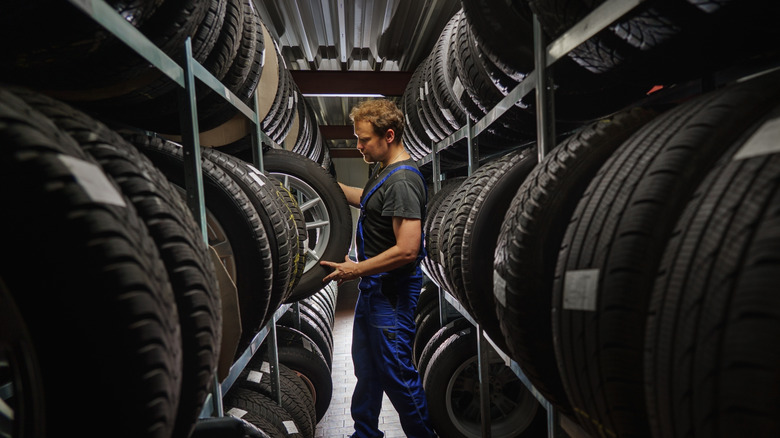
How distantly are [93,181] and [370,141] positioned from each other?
2.14 metres

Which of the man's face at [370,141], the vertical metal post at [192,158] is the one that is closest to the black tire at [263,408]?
the vertical metal post at [192,158]

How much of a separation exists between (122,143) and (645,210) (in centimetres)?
99

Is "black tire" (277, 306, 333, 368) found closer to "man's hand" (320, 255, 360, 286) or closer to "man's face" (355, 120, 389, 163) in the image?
"man's hand" (320, 255, 360, 286)

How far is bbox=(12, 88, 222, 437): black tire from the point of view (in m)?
0.72

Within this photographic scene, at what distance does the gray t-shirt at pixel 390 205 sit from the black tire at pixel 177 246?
1.59 meters

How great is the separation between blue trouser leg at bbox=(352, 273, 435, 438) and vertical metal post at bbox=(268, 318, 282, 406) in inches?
21.5

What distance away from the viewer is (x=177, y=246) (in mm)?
775

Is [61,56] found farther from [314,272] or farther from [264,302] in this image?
[314,272]

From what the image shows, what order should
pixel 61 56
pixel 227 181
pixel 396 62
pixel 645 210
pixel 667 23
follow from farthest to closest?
1. pixel 396 62
2. pixel 227 181
3. pixel 667 23
4. pixel 61 56
5. pixel 645 210

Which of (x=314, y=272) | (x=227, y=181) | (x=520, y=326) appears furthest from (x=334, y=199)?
(x=520, y=326)

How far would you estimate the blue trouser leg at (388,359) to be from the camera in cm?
242

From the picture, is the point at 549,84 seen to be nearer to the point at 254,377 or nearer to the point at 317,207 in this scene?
the point at 317,207

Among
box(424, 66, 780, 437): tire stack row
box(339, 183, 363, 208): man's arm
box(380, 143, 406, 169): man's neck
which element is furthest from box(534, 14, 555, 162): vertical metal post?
box(339, 183, 363, 208): man's arm

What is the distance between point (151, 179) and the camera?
0.78m
